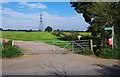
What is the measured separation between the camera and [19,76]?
1257 centimetres

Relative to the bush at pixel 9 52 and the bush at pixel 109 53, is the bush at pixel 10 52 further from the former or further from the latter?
the bush at pixel 109 53

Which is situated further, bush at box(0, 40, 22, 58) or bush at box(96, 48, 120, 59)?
bush at box(0, 40, 22, 58)

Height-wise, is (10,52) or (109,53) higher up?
(10,52)

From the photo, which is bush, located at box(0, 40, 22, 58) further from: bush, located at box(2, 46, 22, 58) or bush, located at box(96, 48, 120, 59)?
bush, located at box(96, 48, 120, 59)

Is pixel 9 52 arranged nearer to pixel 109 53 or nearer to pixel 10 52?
pixel 10 52

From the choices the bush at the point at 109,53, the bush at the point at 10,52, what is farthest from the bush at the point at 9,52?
the bush at the point at 109,53

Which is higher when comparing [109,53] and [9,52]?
[9,52]

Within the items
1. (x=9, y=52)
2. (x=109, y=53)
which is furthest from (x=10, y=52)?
(x=109, y=53)

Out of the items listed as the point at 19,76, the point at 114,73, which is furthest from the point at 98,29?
the point at 19,76

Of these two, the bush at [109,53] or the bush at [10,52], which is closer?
the bush at [109,53]

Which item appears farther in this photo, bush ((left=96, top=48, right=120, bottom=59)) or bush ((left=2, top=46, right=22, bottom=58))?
bush ((left=2, top=46, right=22, bottom=58))

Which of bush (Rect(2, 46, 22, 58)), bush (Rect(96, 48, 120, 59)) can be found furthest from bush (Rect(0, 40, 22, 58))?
bush (Rect(96, 48, 120, 59))

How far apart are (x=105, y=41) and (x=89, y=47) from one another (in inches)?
61.6

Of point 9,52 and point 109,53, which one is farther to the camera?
point 9,52
